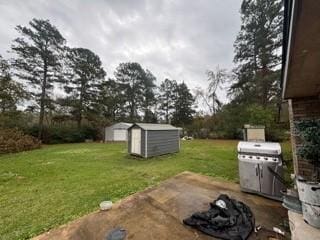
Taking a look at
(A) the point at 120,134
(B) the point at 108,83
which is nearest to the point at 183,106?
(A) the point at 120,134

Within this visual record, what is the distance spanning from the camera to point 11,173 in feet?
19.5

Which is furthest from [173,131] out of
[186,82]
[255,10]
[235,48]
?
[186,82]

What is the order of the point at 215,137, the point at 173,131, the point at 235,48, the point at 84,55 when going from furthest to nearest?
the point at 84,55
the point at 215,137
the point at 235,48
the point at 173,131

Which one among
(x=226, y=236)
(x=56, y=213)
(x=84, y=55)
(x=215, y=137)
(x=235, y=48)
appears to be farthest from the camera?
(x=84, y=55)

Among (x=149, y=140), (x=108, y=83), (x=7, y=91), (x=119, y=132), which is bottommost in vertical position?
(x=149, y=140)

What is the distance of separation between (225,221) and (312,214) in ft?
3.26

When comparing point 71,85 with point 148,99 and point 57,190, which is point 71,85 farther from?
point 57,190

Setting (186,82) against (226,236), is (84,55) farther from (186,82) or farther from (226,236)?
(226,236)

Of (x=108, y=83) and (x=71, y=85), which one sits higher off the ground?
(x=108, y=83)

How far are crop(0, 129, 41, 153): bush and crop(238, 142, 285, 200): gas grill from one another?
44.5 feet

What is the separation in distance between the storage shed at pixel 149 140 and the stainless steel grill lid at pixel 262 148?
5.43 m

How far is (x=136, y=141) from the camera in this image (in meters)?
8.73

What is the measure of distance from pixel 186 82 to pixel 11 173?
2623 centimetres

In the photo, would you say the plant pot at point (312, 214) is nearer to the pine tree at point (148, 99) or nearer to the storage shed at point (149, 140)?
the storage shed at point (149, 140)
